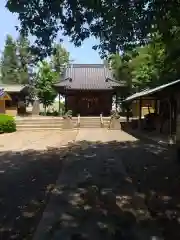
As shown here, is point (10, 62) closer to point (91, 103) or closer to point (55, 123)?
point (91, 103)

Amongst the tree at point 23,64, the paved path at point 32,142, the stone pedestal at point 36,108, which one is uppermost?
the tree at point 23,64

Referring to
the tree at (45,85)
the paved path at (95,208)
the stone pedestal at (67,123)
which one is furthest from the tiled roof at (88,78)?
the paved path at (95,208)

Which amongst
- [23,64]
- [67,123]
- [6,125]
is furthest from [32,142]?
[23,64]

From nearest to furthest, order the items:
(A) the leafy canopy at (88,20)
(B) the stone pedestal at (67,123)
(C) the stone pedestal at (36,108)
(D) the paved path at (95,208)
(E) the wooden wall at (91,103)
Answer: (D) the paved path at (95,208)
(A) the leafy canopy at (88,20)
(B) the stone pedestal at (67,123)
(E) the wooden wall at (91,103)
(C) the stone pedestal at (36,108)

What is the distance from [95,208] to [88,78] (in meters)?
35.8

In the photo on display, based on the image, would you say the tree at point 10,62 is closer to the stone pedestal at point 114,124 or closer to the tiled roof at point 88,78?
the tiled roof at point 88,78

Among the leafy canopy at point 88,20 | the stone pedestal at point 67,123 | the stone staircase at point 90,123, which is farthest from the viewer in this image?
the stone staircase at point 90,123

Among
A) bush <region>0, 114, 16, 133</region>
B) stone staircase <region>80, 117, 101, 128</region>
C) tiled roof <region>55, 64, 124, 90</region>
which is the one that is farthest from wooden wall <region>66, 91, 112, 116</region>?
bush <region>0, 114, 16, 133</region>

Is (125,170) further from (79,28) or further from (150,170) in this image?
(79,28)

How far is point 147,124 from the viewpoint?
1009 inches

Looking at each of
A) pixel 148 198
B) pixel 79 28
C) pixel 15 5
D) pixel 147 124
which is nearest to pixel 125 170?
pixel 148 198

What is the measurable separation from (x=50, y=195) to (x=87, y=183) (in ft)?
4.34

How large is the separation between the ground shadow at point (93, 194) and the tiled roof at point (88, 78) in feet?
84.5

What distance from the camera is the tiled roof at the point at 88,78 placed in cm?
3881
